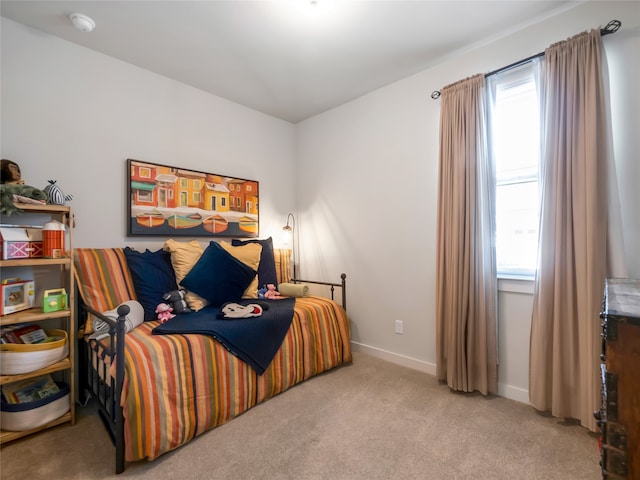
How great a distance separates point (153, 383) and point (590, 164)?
2.63 m

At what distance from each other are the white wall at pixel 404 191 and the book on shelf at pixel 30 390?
7.57ft

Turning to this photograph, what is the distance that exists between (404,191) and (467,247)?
77 centimetres

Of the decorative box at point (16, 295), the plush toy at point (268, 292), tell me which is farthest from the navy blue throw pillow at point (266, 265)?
the decorative box at point (16, 295)

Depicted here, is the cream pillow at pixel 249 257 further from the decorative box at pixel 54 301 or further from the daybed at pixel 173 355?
the decorative box at pixel 54 301

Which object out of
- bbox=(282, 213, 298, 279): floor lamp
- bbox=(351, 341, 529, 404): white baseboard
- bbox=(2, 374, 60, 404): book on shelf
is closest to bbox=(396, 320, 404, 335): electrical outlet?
bbox=(351, 341, 529, 404): white baseboard

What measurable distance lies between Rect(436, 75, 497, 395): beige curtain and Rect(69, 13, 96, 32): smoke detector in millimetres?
2496

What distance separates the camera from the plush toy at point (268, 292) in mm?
2787

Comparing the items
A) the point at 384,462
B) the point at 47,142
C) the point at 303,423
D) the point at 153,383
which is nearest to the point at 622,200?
the point at 384,462

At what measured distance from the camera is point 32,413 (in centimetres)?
166

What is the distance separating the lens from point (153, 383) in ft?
4.99

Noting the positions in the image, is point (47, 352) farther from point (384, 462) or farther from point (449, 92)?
point (449, 92)

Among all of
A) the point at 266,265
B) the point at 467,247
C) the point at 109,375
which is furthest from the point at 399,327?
the point at 109,375

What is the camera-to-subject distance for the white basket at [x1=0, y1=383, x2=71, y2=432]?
162 cm

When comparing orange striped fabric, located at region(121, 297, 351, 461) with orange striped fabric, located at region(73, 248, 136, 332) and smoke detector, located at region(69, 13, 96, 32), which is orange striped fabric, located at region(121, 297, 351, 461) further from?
smoke detector, located at region(69, 13, 96, 32)
